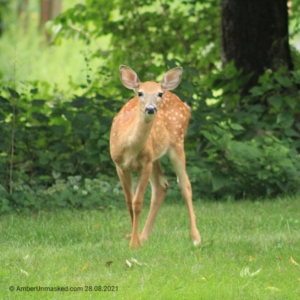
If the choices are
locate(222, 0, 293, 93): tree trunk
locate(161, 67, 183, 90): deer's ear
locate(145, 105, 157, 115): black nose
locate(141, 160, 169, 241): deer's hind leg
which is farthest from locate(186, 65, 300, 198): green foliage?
locate(145, 105, 157, 115): black nose

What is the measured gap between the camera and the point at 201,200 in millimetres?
8562

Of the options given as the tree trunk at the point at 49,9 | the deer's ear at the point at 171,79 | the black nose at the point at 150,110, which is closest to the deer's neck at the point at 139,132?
the black nose at the point at 150,110

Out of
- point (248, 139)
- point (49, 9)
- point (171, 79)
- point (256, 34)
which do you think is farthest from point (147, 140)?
point (49, 9)

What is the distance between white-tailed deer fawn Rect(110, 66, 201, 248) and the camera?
6.38 m

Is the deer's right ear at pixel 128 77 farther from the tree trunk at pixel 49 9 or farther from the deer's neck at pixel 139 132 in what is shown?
the tree trunk at pixel 49 9

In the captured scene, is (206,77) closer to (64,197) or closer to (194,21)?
(194,21)

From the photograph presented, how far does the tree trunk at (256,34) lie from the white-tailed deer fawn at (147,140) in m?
2.83

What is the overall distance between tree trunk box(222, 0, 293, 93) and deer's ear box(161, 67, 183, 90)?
323 cm

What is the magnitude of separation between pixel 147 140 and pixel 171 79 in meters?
0.58

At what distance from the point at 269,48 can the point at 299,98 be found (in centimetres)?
84

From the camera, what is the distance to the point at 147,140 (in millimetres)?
6523

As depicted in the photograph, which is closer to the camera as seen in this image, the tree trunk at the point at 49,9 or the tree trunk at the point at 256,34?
the tree trunk at the point at 256,34

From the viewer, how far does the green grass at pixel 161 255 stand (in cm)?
520

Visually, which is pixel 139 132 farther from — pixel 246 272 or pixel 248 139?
pixel 248 139
